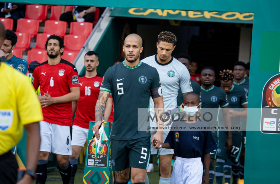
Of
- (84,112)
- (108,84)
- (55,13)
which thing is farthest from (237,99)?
(55,13)

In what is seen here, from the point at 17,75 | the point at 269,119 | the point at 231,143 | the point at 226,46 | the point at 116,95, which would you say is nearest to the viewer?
the point at 17,75

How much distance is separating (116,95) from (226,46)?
13.2 metres

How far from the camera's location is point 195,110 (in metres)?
5.24

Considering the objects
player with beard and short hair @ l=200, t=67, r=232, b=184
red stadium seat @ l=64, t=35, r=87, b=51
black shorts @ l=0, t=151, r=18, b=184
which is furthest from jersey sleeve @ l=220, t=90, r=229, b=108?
red stadium seat @ l=64, t=35, r=87, b=51

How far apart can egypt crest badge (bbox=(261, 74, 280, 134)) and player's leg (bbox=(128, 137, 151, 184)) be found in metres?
2.16

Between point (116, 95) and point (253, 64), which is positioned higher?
point (253, 64)

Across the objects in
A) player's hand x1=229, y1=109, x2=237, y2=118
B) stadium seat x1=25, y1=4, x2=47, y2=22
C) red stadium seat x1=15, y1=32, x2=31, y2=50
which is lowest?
player's hand x1=229, y1=109, x2=237, y2=118

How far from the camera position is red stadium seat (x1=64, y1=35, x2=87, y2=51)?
1209cm

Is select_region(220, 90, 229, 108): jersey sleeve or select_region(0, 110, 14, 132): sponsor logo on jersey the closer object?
select_region(0, 110, 14, 132): sponsor logo on jersey

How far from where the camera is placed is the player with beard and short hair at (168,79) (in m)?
5.89

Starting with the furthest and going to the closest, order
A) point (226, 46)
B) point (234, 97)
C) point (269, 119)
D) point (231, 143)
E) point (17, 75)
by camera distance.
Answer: point (226, 46) → point (234, 97) → point (231, 143) → point (269, 119) → point (17, 75)

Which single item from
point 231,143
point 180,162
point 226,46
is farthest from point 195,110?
point 226,46

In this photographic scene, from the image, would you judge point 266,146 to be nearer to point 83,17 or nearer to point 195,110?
point 195,110

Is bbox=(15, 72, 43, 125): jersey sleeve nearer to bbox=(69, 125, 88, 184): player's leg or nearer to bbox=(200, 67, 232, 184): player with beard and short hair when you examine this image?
bbox=(69, 125, 88, 184): player's leg
